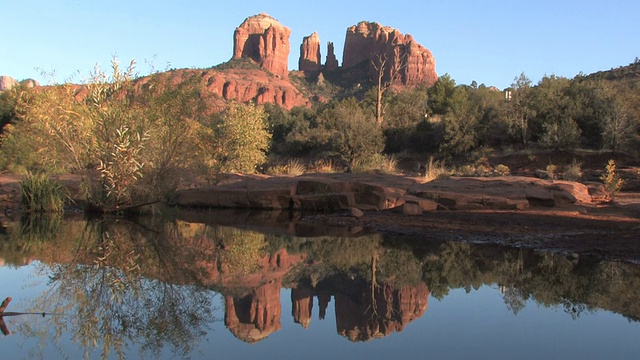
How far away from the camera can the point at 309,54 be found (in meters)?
136

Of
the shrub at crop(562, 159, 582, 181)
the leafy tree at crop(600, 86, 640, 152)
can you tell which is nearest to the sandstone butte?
the leafy tree at crop(600, 86, 640, 152)

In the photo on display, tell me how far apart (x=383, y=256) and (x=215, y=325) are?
4075 mm

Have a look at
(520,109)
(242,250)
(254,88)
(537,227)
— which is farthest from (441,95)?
(254,88)

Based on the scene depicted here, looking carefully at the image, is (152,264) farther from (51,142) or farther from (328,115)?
(328,115)

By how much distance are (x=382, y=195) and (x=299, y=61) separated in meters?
126

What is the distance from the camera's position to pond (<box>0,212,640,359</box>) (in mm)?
4504

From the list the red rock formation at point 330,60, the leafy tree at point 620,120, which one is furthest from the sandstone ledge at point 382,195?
the red rock formation at point 330,60

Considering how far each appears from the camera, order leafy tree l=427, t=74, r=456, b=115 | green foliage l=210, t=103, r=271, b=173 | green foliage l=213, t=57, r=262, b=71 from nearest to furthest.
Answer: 1. green foliage l=210, t=103, r=271, b=173
2. leafy tree l=427, t=74, r=456, b=115
3. green foliage l=213, t=57, r=262, b=71

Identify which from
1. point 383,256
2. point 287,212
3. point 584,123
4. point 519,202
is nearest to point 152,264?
point 383,256

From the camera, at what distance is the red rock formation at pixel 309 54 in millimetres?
134000

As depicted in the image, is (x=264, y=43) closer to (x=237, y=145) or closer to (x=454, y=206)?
(x=237, y=145)

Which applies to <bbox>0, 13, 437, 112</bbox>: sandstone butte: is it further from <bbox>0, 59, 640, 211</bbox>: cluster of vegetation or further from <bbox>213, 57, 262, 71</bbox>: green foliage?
<bbox>0, 59, 640, 211</bbox>: cluster of vegetation

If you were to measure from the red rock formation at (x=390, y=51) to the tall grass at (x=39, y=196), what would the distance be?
93783 mm

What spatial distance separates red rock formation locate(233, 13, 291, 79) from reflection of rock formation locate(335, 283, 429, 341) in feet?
380
